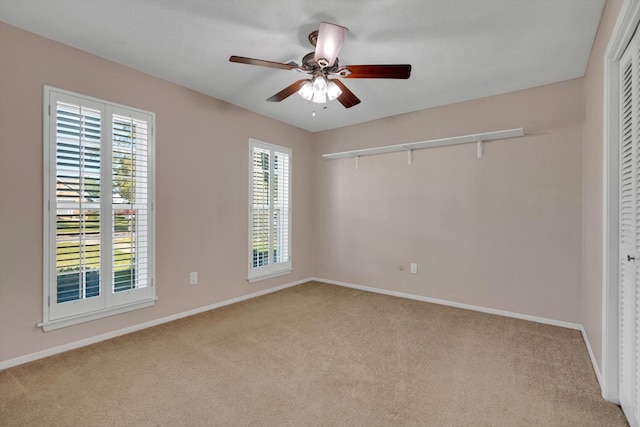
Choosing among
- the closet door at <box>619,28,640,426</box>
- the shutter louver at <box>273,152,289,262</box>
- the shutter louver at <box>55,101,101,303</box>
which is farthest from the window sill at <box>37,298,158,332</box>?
the closet door at <box>619,28,640,426</box>

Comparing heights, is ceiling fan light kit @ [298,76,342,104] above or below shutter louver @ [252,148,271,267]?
above

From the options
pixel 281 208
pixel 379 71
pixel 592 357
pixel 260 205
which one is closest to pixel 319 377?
pixel 592 357

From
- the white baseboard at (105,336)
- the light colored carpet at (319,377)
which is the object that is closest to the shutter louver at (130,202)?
the white baseboard at (105,336)

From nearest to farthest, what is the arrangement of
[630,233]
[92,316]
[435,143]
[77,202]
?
[630,233] < [77,202] < [92,316] < [435,143]

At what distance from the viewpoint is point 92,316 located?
8.73 ft

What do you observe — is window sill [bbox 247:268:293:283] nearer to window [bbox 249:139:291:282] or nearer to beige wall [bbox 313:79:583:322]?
window [bbox 249:139:291:282]

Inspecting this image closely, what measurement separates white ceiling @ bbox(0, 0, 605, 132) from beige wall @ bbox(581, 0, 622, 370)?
0.22m

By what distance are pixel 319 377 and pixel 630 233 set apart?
81.7 inches

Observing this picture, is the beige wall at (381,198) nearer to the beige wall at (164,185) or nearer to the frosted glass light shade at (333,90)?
the beige wall at (164,185)

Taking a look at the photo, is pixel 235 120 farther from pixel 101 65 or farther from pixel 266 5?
pixel 266 5

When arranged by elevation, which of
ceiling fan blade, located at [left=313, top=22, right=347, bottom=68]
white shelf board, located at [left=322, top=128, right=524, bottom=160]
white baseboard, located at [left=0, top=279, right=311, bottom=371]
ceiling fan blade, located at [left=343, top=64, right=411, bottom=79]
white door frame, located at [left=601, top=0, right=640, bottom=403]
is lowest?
white baseboard, located at [left=0, top=279, right=311, bottom=371]

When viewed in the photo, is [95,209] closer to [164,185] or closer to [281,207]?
[164,185]

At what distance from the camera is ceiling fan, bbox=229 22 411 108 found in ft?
6.54

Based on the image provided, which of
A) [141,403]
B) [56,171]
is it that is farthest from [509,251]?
[56,171]
